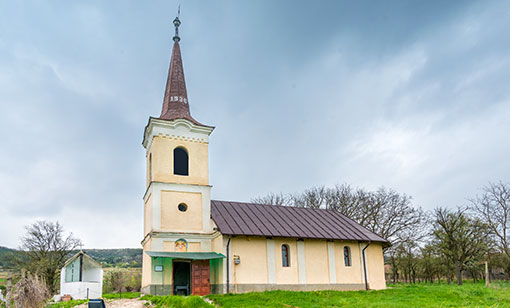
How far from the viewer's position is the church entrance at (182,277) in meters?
22.1

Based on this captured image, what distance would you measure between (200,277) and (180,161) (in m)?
6.78

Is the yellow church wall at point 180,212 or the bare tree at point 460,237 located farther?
the bare tree at point 460,237

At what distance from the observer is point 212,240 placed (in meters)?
23.3

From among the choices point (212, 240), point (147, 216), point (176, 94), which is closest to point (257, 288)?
point (212, 240)

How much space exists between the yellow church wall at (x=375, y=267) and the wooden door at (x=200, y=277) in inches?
404

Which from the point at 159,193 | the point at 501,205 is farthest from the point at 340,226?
the point at 501,205

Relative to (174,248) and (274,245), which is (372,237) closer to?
(274,245)

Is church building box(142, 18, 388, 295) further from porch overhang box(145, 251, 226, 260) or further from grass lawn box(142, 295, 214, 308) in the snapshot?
grass lawn box(142, 295, 214, 308)

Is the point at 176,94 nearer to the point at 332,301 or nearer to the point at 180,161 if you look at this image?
the point at 180,161

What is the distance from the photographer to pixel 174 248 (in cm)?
2230

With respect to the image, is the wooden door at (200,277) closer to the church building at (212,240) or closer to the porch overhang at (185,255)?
the church building at (212,240)

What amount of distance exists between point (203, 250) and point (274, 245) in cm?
400

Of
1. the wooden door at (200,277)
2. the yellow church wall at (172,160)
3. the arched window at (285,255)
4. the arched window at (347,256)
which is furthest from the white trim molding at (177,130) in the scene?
the arched window at (347,256)

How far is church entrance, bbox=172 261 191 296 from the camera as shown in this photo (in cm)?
2214
